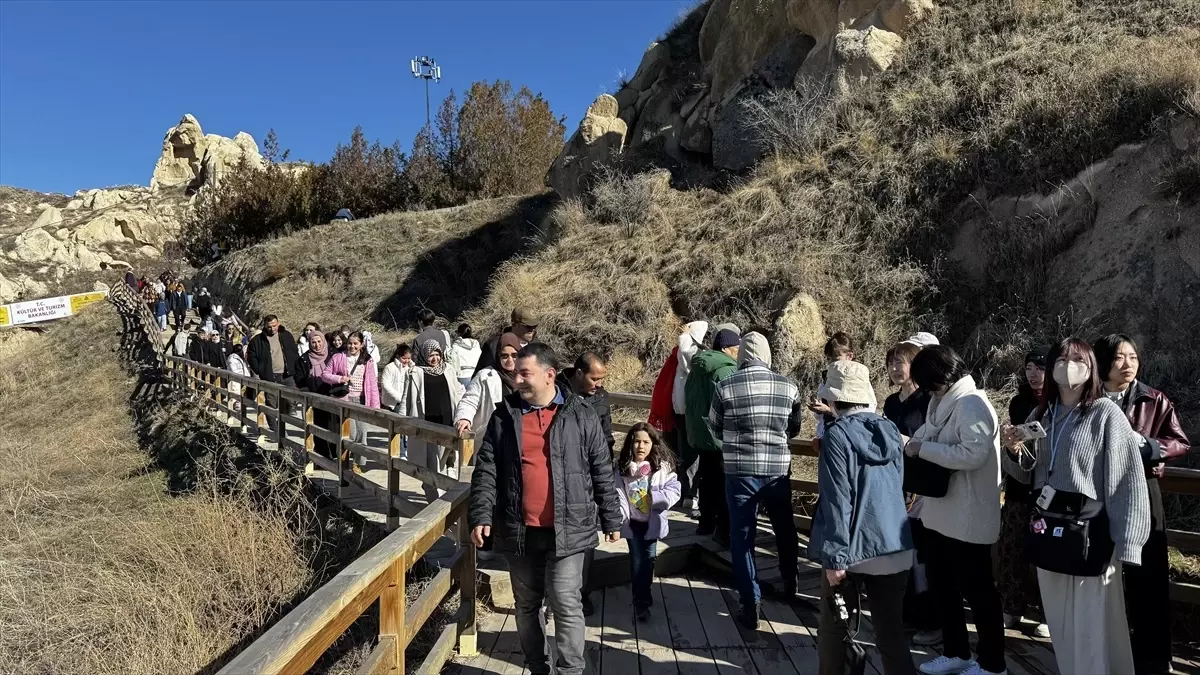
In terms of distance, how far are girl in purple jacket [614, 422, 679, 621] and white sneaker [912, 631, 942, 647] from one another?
1.53 meters

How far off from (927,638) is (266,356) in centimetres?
989

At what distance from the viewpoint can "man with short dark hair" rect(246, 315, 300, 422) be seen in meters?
11.3

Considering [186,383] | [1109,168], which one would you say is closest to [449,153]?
[186,383]

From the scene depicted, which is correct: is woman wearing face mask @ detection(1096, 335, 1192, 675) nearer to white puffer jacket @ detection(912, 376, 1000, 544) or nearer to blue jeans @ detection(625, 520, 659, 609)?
white puffer jacket @ detection(912, 376, 1000, 544)

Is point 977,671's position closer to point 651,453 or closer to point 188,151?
point 651,453

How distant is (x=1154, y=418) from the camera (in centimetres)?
372

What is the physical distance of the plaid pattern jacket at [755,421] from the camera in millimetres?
4441

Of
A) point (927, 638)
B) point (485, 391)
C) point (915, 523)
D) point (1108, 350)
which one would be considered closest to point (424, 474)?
point (485, 391)

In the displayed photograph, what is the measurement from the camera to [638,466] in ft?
15.7

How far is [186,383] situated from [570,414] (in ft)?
49.6

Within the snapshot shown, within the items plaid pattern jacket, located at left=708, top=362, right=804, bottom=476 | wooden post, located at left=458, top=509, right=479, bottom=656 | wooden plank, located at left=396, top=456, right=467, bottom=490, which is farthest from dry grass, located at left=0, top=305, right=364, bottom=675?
plaid pattern jacket, located at left=708, top=362, right=804, bottom=476

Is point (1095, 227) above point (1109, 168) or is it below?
below

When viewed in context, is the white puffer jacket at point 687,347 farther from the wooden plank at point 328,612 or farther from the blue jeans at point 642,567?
the wooden plank at point 328,612

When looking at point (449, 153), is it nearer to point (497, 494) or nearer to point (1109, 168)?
→ point (1109, 168)
